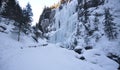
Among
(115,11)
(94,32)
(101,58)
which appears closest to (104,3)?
(115,11)

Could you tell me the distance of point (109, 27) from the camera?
27.8m

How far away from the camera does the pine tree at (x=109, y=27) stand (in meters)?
26.8

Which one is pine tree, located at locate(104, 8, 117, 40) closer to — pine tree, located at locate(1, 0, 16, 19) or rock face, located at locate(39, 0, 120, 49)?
rock face, located at locate(39, 0, 120, 49)

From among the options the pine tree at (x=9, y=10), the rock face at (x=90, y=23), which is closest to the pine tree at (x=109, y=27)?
the rock face at (x=90, y=23)

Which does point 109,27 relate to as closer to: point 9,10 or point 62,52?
point 62,52

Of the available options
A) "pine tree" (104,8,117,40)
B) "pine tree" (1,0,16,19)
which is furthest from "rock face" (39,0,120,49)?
"pine tree" (1,0,16,19)

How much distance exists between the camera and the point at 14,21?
4253cm

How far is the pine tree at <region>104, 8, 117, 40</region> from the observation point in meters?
26.8

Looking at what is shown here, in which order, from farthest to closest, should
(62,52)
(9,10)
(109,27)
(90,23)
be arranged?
1. (9,10)
2. (90,23)
3. (109,27)
4. (62,52)

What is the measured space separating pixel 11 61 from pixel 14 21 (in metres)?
28.5

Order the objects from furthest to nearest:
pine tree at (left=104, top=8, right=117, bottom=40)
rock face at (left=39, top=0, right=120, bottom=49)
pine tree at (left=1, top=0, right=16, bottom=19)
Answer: pine tree at (left=1, top=0, right=16, bottom=19)
rock face at (left=39, top=0, right=120, bottom=49)
pine tree at (left=104, top=8, right=117, bottom=40)

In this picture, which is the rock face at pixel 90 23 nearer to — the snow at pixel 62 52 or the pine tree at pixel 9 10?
the snow at pixel 62 52

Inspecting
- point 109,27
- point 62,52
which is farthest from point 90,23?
point 62,52

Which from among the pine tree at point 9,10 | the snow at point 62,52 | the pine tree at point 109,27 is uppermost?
the pine tree at point 9,10
